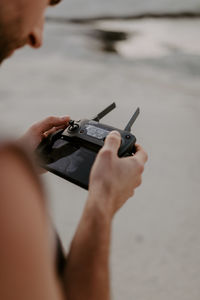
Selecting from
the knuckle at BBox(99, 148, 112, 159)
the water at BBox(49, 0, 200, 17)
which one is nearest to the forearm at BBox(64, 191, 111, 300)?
the knuckle at BBox(99, 148, 112, 159)

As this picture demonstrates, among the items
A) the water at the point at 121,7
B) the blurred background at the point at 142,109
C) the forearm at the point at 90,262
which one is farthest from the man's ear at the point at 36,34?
the water at the point at 121,7

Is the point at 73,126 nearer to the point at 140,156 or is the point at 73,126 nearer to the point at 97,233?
the point at 140,156

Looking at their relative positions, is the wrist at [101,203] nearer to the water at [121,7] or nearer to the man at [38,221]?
the man at [38,221]

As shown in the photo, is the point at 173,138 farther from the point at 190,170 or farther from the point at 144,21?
the point at 144,21

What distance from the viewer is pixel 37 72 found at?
9.67 feet

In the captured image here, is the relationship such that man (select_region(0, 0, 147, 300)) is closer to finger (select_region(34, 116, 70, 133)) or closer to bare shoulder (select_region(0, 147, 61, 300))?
bare shoulder (select_region(0, 147, 61, 300))

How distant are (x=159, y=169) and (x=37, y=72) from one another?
1706 millimetres

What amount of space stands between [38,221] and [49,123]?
495mm

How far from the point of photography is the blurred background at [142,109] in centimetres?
125

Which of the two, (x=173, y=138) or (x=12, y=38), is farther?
(x=173, y=138)

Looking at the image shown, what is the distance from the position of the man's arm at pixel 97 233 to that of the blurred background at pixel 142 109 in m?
0.07

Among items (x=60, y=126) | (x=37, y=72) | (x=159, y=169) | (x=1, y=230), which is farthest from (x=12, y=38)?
(x=37, y=72)

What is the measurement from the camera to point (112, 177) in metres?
Result: 0.53

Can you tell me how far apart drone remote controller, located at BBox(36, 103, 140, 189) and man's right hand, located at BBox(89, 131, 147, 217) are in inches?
1.8
